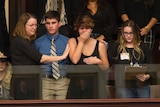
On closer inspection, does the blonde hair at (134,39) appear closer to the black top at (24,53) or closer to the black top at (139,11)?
the black top at (139,11)

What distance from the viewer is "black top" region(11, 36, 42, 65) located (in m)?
8.36

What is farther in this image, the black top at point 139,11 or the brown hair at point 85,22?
the black top at point 139,11

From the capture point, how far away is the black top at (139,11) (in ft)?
31.6

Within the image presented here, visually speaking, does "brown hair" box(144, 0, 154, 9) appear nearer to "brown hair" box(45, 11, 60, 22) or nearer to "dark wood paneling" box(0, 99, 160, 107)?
"brown hair" box(45, 11, 60, 22)

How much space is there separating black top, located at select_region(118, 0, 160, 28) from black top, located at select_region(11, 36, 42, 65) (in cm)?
174

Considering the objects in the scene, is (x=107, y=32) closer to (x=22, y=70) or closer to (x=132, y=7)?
(x=132, y=7)

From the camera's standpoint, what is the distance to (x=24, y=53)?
8367mm

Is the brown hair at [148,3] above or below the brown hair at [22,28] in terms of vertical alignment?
above

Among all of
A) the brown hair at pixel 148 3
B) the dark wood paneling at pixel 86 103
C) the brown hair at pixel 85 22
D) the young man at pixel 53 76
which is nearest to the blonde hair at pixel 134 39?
the brown hair at pixel 85 22

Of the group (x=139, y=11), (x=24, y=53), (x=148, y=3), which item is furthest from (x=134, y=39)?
(x=24, y=53)

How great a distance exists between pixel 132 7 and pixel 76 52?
5.13ft

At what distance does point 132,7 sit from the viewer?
9664 millimetres

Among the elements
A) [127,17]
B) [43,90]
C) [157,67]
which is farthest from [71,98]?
[127,17]

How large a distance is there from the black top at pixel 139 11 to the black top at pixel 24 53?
1743 mm
